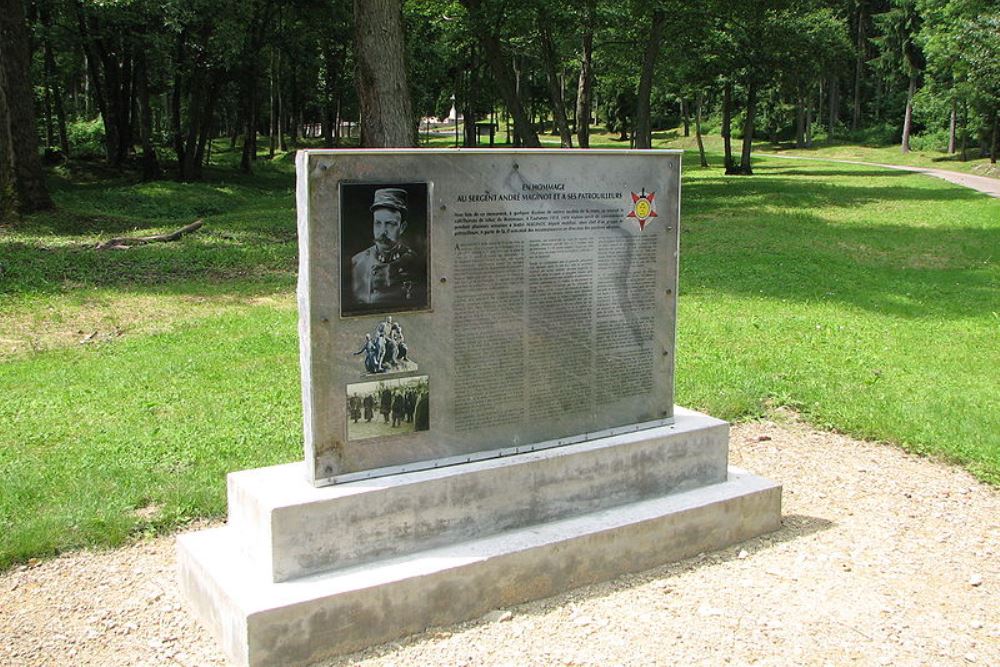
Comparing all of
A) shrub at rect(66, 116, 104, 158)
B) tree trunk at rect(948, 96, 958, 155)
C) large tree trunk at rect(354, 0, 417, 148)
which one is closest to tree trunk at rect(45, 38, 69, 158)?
shrub at rect(66, 116, 104, 158)

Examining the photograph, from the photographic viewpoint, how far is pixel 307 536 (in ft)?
13.5

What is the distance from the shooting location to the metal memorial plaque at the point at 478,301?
4.18 metres

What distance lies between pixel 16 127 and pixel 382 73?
26.0 ft

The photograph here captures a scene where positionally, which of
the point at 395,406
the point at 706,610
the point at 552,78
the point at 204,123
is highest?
the point at 552,78

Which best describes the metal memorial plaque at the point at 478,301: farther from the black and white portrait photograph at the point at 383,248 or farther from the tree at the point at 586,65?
the tree at the point at 586,65

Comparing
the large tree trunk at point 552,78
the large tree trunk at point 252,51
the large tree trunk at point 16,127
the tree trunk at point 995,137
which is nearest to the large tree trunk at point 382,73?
the large tree trunk at point 16,127

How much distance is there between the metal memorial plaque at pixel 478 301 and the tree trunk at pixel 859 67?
65614 millimetres

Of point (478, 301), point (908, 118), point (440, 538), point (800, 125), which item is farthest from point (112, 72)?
point (800, 125)

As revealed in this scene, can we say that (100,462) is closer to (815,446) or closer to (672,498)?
(672,498)

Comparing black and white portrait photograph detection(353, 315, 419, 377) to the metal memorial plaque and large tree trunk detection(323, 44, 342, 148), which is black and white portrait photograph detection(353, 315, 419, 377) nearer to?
the metal memorial plaque

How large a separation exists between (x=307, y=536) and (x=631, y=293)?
1.99 meters

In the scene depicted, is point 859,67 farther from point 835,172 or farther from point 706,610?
point 706,610

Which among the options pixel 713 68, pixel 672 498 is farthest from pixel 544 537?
pixel 713 68

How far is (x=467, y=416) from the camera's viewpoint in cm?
457
